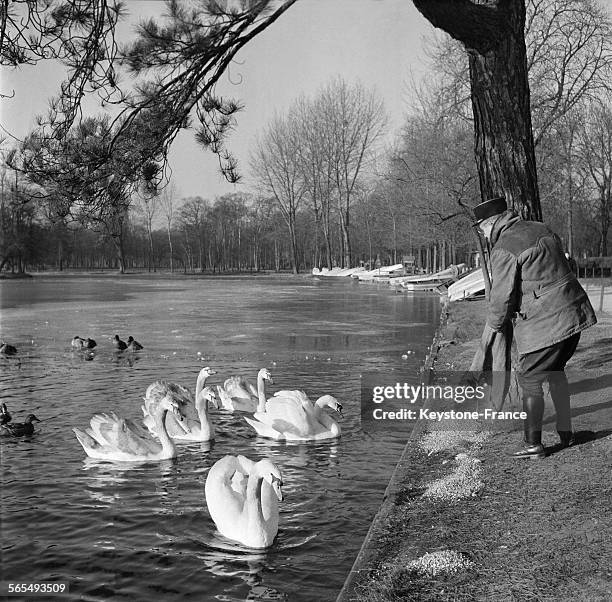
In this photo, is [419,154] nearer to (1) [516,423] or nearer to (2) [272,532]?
(1) [516,423]

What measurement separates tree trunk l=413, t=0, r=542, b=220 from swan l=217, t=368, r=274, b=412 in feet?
13.3

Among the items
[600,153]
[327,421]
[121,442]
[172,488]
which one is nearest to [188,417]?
[121,442]

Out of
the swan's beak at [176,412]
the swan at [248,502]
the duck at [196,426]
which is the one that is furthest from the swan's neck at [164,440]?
the swan at [248,502]

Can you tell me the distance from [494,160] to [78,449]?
220 inches

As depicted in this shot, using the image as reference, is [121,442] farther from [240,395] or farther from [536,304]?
[536,304]

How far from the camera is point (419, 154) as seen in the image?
2556 centimetres

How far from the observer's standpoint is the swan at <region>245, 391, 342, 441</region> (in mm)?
8195

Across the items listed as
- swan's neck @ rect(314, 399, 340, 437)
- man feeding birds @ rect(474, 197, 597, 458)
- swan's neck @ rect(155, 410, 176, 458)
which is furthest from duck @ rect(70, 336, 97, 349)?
man feeding birds @ rect(474, 197, 597, 458)

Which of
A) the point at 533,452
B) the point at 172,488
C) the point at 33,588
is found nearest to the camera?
the point at 33,588

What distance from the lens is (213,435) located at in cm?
851

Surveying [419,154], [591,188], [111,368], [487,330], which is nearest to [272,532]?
[487,330]

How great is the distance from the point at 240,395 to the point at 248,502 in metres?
4.69

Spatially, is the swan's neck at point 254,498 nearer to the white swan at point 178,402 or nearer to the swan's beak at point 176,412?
the swan's beak at point 176,412

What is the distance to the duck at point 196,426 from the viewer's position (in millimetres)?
8422
